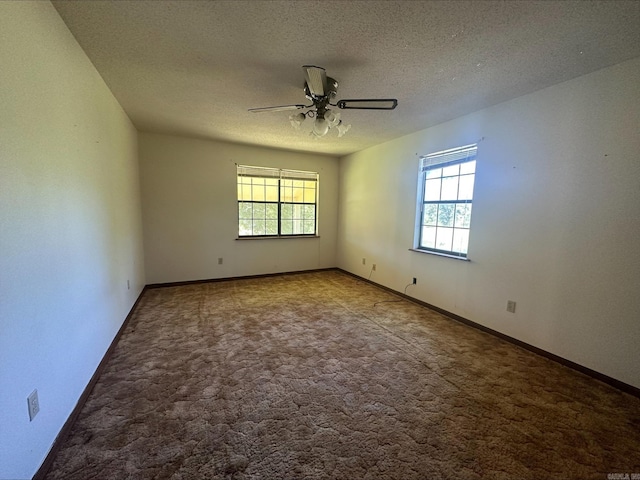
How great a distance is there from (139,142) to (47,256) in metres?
3.44

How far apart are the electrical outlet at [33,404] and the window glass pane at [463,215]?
3917 millimetres

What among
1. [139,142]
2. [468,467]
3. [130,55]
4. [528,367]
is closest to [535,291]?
[528,367]

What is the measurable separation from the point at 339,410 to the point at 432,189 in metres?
3.11

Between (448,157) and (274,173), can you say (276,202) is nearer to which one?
(274,173)

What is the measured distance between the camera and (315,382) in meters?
2.09

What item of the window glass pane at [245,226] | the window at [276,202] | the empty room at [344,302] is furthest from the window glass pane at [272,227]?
the empty room at [344,302]

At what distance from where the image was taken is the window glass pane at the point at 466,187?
3.23 m

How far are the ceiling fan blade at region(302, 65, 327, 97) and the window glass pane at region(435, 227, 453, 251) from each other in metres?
2.44

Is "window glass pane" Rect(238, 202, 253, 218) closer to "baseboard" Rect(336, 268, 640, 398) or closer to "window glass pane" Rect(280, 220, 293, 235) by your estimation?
"window glass pane" Rect(280, 220, 293, 235)

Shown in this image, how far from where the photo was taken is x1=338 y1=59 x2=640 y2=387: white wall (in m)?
2.07

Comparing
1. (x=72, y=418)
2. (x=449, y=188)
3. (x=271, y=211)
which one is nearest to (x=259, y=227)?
(x=271, y=211)

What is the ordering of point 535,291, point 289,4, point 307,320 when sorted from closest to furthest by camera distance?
point 289,4
point 535,291
point 307,320

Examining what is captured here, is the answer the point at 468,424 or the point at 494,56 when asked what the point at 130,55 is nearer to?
the point at 494,56

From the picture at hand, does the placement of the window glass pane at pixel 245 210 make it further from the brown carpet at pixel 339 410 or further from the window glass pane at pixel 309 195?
the brown carpet at pixel 339 410
